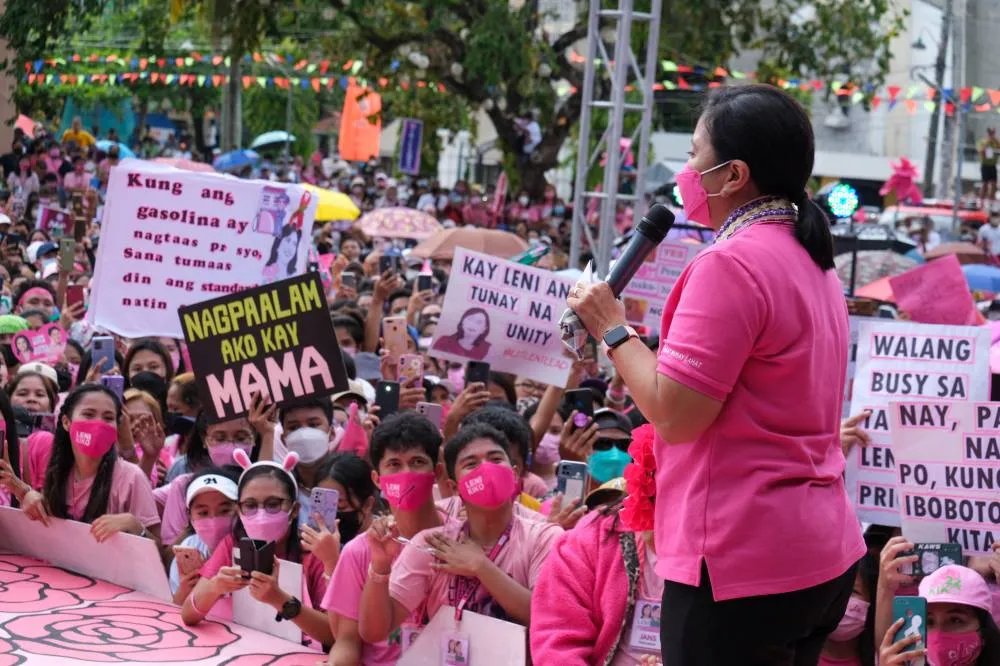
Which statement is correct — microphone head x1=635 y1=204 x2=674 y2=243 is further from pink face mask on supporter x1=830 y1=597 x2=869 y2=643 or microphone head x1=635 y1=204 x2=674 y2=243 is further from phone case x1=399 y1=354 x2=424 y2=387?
phone case x1=399 y1=354 x2=424 y2=387

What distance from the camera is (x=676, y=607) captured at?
2963mm

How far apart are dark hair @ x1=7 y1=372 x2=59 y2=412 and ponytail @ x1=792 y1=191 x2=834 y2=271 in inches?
209

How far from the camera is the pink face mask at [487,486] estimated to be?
4.75m

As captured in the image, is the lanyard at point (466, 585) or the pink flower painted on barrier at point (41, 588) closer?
the lanyard at point (466, 585)

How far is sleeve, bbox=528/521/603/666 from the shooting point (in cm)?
411

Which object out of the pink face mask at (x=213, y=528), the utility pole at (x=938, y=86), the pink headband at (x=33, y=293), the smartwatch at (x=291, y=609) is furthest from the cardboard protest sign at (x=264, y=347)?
the utility pole at (x=938, y=86)

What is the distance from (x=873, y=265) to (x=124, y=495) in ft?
44.0

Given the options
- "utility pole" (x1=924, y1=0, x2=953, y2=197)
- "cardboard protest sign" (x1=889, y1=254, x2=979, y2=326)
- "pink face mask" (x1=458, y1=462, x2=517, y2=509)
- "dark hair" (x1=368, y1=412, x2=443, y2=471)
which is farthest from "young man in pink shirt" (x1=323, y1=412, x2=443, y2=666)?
"utility pole" (x1=924, y1=0, x2=953, y2=197)

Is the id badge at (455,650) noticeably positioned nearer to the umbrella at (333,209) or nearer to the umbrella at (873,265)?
the umbrella at (873,265)

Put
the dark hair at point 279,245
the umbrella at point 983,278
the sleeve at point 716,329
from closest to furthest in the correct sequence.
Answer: the sleeve at point 716,329, the dark hair at point 279,245, the umbrella at point 983,278

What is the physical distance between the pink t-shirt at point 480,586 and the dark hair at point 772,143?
1933 mm

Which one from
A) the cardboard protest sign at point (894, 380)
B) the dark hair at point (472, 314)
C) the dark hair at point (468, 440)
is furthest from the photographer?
the dark hair at point (472, 314)

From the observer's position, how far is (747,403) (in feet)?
9.48

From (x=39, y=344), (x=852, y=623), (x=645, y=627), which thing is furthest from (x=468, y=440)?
(x=39, y=344)
